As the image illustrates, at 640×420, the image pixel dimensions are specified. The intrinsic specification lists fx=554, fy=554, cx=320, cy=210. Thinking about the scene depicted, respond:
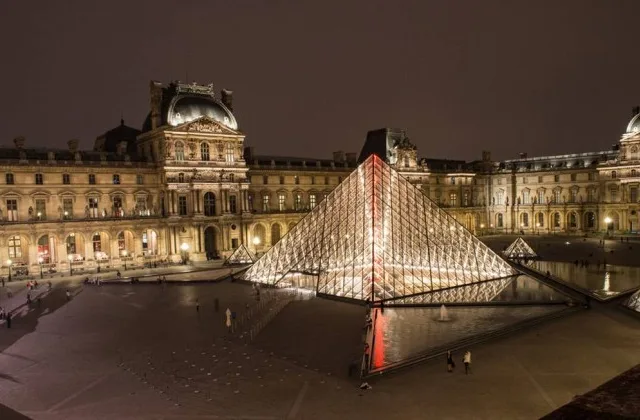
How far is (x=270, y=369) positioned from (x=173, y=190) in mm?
24399

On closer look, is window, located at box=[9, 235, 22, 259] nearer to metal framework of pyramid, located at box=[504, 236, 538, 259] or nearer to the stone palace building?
the stone palace building

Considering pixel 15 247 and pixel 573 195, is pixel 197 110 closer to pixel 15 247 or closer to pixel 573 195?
pixel 15 247

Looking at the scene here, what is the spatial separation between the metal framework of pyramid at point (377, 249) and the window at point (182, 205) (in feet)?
34.5

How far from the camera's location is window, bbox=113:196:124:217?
1394 inches

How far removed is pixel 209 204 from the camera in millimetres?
38656

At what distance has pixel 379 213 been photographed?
2575 centimetres

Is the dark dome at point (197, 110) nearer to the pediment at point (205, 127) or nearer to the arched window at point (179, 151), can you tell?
the pediment at point (205, 127)

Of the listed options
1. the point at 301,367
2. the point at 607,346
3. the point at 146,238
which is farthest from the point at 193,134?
the point at 607,346

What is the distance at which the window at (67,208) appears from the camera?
→ 33.5 meters

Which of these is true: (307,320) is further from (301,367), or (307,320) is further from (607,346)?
(607,346)

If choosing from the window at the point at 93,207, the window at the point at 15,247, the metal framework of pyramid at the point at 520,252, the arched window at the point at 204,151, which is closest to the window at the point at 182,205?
the arched window at the point at 204,151

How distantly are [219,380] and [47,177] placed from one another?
24618 millimetres

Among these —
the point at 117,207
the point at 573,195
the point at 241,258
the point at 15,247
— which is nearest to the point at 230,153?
the point at 241,258

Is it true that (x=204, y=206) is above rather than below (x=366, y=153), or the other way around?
below
